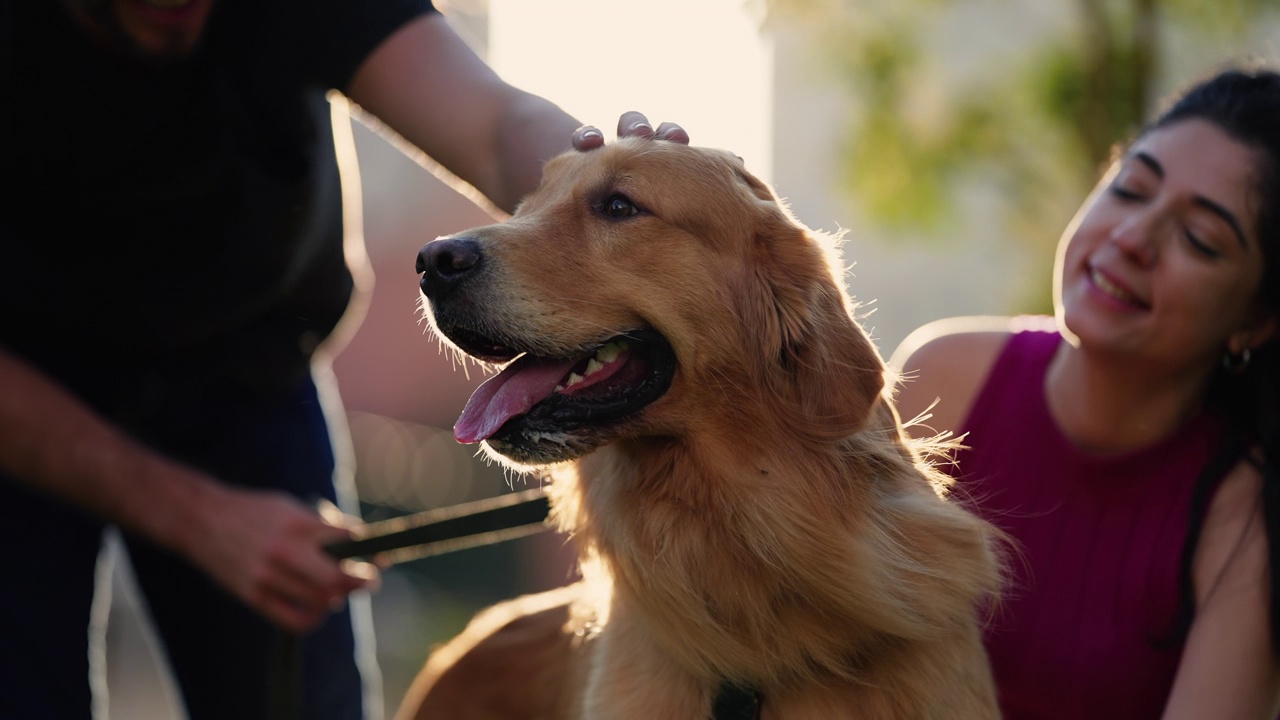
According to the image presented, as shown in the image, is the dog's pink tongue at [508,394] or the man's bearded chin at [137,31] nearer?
the dog's pink tongue at [508,394]

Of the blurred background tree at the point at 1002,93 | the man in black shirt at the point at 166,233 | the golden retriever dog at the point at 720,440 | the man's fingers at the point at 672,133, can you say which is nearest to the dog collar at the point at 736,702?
the golden retriever dog at the point at 720,440

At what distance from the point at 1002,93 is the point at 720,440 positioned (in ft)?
21.3

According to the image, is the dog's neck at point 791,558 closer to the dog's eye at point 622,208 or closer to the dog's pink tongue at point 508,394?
the dog's pink tongue at point 508,394

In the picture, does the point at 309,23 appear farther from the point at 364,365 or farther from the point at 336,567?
the point at 364,365

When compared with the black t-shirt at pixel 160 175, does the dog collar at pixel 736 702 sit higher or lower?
lower

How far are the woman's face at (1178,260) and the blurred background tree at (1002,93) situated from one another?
484 cm

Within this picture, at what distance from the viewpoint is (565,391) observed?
2.33m

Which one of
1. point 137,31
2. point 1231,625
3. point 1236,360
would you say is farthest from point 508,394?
point 1236,360

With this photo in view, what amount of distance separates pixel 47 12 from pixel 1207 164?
2.64 metres

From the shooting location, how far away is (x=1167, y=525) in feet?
9.27

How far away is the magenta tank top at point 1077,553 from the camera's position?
9.14 ft

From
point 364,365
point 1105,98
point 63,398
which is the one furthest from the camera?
point 364,365

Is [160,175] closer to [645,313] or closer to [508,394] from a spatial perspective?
[508,394]

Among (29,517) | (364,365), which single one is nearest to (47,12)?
(29,517)
